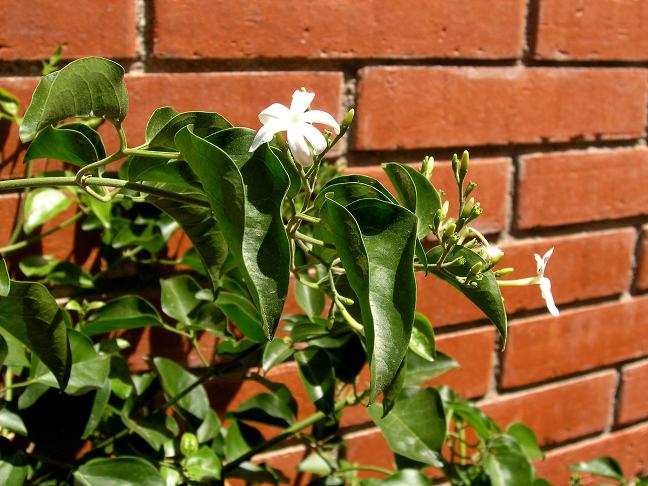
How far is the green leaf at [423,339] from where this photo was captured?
0.71 m

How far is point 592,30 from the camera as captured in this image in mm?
1145

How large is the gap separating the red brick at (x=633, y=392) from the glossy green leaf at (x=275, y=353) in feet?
2.38

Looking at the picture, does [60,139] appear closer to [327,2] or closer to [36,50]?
[36,50]

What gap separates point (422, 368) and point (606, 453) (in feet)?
2.05

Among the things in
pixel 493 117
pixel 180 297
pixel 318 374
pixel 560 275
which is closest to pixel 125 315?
pixel 180 297

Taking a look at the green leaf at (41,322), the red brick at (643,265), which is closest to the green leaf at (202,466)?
the green leaf at (41,322)

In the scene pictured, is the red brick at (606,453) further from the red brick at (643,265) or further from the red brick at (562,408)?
the red brick at (643,265)

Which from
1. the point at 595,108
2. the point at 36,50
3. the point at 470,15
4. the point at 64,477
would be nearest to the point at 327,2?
the point at 470,15

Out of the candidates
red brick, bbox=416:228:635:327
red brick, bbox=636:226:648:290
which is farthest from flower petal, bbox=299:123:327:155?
red brick, bbox=636:226:648:290

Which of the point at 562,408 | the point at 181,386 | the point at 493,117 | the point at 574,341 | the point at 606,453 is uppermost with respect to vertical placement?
the point at 493,117

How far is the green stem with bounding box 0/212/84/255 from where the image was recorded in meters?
0.85

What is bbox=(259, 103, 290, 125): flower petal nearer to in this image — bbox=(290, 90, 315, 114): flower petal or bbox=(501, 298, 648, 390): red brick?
bbox=(290, 90, 315, 114): flower petal

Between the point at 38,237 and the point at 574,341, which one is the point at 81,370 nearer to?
the point at 38,237

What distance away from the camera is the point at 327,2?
96 centimetres
